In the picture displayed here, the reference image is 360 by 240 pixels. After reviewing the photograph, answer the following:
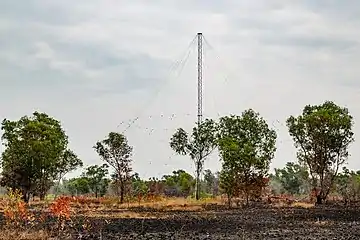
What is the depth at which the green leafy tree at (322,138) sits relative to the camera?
50.6 meters

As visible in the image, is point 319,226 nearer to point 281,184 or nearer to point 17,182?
point 17,182

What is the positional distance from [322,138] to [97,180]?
2983 cm

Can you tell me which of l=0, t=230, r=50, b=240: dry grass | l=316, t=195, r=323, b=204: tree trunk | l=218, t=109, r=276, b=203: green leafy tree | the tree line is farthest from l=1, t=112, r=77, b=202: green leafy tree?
l=0, t=230, r=50, b=240: dry grass

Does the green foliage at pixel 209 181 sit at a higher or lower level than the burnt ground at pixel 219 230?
higher

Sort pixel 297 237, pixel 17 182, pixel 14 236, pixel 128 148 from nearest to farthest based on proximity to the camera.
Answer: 1. pixel 14 236
2. pixel 297 237
3. pixel 17 182
4. pixel 128 148

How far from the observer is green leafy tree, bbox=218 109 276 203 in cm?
5016

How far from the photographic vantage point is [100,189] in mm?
73750

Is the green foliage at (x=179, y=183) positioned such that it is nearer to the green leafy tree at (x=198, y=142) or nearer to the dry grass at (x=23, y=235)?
the green leafy tree at (x=198, y=142)

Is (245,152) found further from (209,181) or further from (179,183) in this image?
(209,181)

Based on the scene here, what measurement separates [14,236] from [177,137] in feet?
139

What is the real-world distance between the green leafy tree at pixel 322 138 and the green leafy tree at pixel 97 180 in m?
24.0

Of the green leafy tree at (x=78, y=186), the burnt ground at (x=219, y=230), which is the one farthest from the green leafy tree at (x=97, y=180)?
the burnt ground at (x=219, y=230)

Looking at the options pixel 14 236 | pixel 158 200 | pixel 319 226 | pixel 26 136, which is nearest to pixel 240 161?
pixel 158 200

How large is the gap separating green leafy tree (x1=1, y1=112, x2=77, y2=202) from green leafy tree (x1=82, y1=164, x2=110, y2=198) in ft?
45.1
